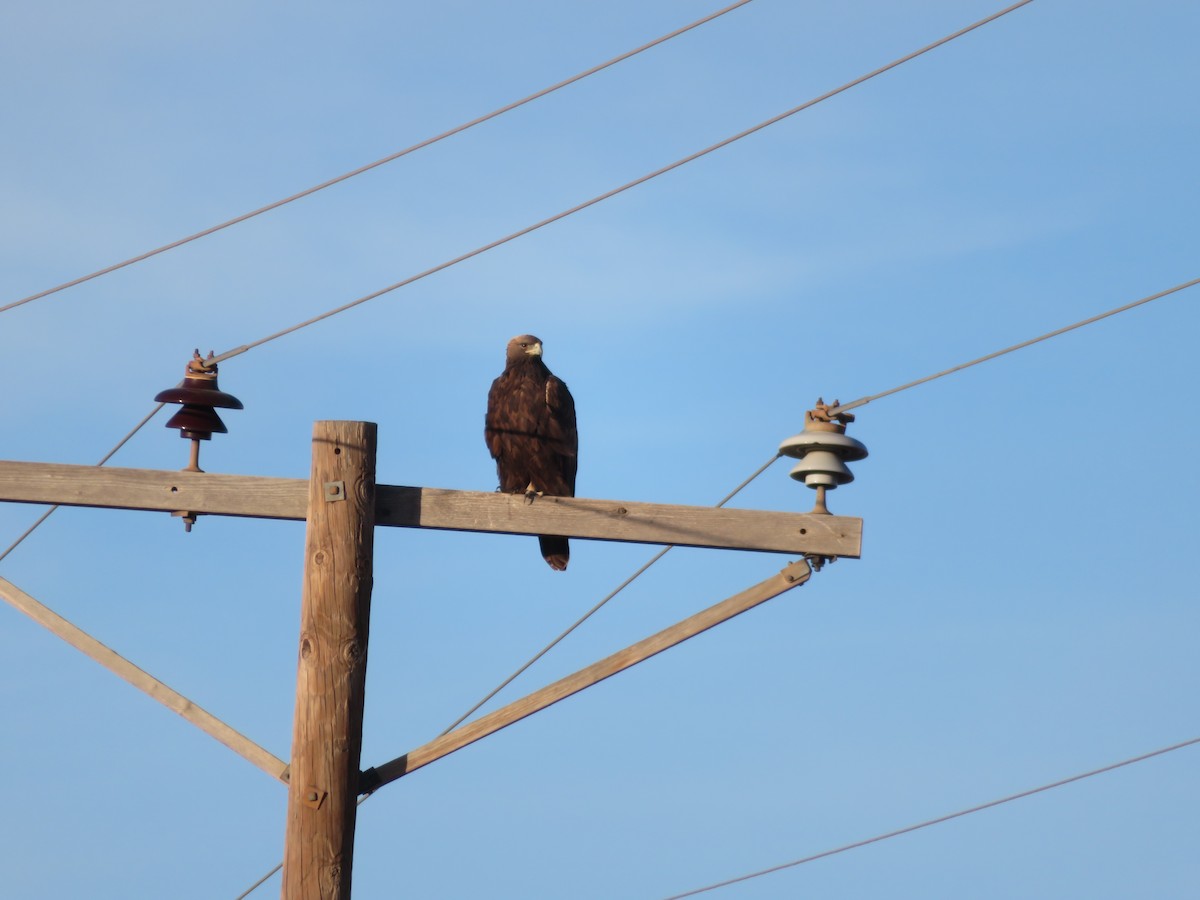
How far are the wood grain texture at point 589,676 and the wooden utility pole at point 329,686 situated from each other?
0.65 ft

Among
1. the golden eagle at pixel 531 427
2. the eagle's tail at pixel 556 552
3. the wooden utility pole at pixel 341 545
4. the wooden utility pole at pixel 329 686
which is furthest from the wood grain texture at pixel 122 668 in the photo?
the golden eagle at pixel 531 427

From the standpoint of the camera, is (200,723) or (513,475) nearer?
(200,723)

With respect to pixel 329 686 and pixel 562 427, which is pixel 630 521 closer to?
pixel 329 686

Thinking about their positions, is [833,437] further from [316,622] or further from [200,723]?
[200,723]

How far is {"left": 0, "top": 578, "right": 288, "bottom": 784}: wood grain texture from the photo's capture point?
5691 millimetres

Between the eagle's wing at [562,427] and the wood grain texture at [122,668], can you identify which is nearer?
the wood grain texture at [122,668]

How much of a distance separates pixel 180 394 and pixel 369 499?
1.00m

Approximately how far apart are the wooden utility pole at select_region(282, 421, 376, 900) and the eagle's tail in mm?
1849

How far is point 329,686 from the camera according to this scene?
5457 millimetres

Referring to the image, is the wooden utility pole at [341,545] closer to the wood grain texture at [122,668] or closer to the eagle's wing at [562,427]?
the wood grain texture at [122,668]

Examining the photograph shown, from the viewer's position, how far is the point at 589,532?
20.0 ft

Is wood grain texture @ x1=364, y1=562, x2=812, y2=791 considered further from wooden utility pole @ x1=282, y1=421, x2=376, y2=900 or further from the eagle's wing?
the eagle's wing

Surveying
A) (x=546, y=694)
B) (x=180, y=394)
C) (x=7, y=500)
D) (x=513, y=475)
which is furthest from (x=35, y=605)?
(x=513, y=475)

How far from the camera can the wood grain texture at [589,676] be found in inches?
223
